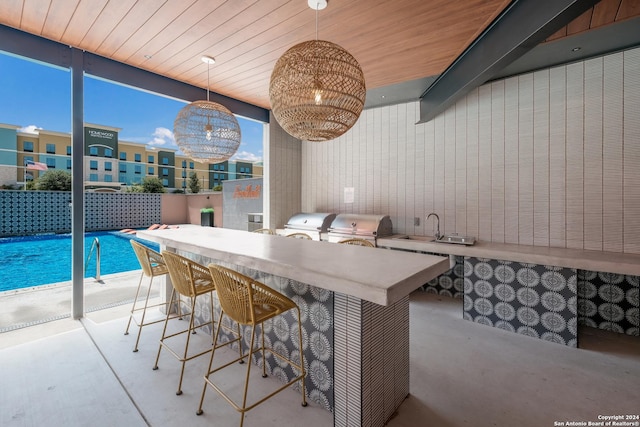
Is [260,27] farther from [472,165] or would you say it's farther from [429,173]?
[472,165]

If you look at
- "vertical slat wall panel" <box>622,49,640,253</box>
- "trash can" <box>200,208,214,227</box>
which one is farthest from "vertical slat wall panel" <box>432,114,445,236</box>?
"trash can" <box>200,208,214,227</box>

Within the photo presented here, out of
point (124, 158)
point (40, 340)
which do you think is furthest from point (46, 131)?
point (40, 340)

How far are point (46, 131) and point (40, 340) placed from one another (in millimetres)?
24180

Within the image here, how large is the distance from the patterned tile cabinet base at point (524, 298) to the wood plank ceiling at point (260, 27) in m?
1.96

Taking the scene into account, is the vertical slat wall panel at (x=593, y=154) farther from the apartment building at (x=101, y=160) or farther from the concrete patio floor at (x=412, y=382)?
the apartment building at (x=101, y=160)

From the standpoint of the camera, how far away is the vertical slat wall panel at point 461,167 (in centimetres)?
336

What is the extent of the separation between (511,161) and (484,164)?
260mm

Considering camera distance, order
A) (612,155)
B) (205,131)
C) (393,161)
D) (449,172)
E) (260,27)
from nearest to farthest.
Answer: (260,27), (205,131), (612,155), (449,172), (393,161)

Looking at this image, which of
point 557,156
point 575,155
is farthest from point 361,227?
point 575,155

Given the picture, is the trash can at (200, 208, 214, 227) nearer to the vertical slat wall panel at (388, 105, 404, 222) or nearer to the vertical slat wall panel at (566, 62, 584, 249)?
the vertical slat wall panel at (388, 105, 404, 222)

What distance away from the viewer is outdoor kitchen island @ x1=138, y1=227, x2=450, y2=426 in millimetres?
1262

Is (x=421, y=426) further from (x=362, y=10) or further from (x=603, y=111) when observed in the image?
(x=603, y=111)

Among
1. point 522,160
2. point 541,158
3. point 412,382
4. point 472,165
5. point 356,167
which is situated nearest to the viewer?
point 412,382

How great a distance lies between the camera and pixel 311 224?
13.6 feet
